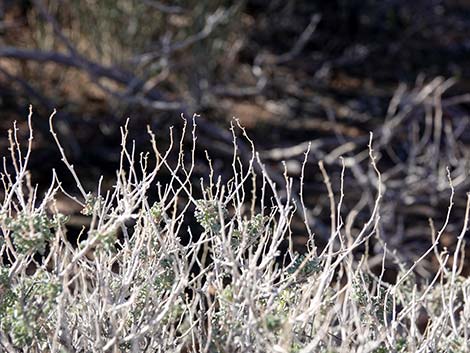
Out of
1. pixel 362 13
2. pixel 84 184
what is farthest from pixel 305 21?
pixel 84 184

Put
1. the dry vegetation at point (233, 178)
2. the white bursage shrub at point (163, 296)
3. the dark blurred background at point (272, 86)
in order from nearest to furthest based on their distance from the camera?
1. the white bursage shrub at point (163, 296)
2. the dry vegetation at point (233, 178)
3. the dark blurred background at point (272, 86)

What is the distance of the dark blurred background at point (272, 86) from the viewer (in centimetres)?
571

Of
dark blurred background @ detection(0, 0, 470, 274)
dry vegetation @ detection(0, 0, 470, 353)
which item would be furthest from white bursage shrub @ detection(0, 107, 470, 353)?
dark blurred background @ detection(0, 0, 470, 274)

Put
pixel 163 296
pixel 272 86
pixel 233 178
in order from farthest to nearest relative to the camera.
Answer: pixel 272 86, pixel 233 178, pixel 163 296

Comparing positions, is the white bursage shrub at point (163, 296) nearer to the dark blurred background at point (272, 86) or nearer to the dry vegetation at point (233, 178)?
the dry vegetation at point (233, 178)

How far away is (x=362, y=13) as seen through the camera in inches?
321

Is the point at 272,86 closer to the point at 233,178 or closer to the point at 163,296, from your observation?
the point at 233,178

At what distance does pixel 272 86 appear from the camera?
299 inches

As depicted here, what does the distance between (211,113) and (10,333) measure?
489 cm

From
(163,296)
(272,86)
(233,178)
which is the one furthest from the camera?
(272,86)

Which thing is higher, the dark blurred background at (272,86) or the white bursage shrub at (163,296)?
the white bursage shrub at (163,296)

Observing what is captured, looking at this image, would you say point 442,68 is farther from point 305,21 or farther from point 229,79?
point 229,79

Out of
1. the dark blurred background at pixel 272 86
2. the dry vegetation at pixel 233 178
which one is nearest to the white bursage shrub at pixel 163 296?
the dry vegetation at pixel 233 178

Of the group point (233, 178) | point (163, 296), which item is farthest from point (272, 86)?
point (163, 296)
